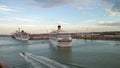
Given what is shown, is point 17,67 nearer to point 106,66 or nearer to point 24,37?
point 106,66

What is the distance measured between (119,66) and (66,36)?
95.7 ft

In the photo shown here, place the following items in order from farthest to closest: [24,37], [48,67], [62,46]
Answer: [24,37] → [62,46] → [48,67]

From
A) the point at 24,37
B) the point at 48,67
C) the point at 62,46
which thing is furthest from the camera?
the point at 24,37

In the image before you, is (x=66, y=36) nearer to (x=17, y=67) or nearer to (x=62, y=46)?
(x=62, y=46)

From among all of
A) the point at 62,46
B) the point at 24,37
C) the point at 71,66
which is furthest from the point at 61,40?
the point at 24,37

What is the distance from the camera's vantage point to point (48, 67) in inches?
838

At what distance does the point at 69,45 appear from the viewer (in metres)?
50.6

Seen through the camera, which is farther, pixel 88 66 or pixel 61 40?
pixel 61 40

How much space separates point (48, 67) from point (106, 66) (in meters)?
7.21

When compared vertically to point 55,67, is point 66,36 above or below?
above

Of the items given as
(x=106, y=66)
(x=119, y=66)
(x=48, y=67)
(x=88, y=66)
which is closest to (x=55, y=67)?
(x=48, y=67)

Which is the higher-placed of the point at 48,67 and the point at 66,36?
the point at 66,36

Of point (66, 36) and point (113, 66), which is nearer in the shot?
point (113, 66)

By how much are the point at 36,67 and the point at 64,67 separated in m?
3.45
